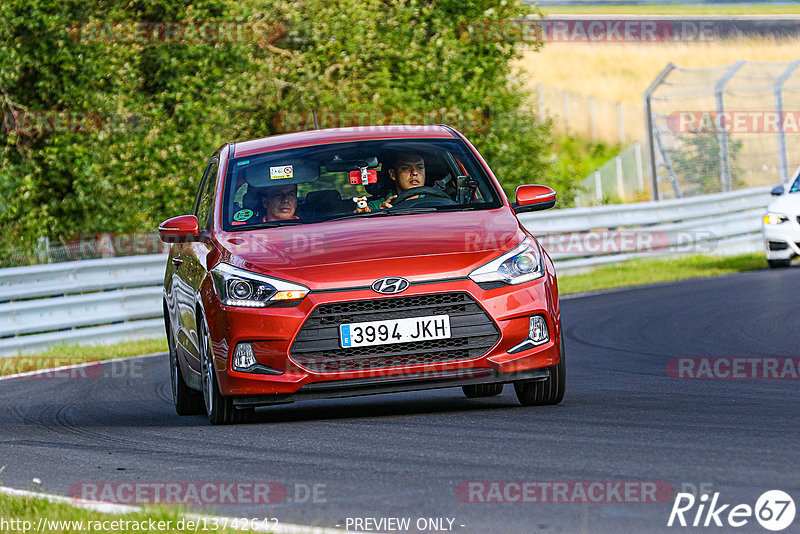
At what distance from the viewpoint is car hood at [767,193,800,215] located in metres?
18.9

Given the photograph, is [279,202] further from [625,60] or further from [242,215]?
[625,60]

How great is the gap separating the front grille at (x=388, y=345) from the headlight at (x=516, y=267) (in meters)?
0.16

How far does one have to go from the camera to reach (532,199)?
8.83 meters

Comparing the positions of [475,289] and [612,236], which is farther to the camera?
[612,236]

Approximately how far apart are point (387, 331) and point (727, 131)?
18600 mm

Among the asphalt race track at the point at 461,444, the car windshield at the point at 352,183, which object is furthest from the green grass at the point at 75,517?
the car windshield at the point at 352,183

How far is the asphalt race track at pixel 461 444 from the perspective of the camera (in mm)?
5344

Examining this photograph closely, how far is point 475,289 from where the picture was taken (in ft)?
25.3

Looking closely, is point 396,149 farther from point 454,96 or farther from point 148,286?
point 454,96

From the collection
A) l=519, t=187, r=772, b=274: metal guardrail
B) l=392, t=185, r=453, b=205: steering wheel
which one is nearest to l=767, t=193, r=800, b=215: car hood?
l=519, t=187, r=772, b=274: metal guardrail

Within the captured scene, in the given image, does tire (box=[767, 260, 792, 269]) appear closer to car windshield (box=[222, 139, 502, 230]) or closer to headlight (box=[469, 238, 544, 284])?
car windshield (box=[222, 139, 502, 230])

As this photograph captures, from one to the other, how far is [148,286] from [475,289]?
10.9 metres

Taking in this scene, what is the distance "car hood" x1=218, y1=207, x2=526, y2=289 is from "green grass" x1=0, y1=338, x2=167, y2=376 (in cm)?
699

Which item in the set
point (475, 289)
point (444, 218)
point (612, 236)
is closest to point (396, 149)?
point (444, 218)
